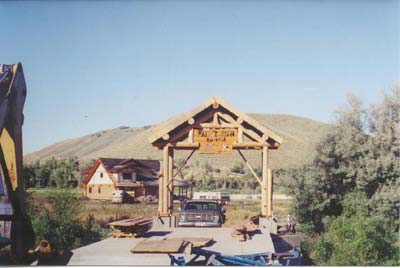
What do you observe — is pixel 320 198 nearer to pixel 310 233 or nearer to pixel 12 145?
pixel 310 233

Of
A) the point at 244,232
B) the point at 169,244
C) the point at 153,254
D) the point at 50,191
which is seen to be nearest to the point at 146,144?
the point at 50,191

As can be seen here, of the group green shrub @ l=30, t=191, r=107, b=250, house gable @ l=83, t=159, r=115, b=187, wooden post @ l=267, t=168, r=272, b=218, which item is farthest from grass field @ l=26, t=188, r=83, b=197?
wooden post @ l=267, t=168, r=272, b=218

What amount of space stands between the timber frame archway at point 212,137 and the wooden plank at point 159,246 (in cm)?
214

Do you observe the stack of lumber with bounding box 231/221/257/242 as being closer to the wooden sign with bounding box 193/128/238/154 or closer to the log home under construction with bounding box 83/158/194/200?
the wooden sign with bounding box 193/128/238/154

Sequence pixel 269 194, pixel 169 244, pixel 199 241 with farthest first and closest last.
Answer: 1. pixel 269 194
2. pixel 199 241
3. pixel 169 244

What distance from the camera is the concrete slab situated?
12.5 metres

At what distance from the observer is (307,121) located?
→ 16.8m

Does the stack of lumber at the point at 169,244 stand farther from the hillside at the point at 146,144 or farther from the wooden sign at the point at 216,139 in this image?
the hillside at the point at 146,144

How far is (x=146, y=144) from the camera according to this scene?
16.3 metres

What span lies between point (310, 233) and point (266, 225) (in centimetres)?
122

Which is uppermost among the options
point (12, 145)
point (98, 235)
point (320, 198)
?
point (12, 145)

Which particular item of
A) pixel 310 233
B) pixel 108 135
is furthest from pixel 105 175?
pixel 310 233

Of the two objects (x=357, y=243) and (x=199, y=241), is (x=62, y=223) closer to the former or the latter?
(x=199, y=241)

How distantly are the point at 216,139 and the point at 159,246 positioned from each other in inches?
143
